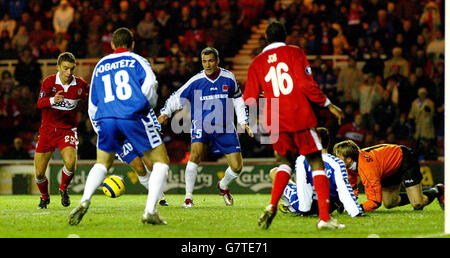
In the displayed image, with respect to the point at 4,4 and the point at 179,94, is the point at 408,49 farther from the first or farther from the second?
the point at 4,4

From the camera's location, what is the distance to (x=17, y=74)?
2091 cm

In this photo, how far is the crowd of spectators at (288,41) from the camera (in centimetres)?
1811

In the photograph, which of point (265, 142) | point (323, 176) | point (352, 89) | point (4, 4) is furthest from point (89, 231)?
point (4, 4)

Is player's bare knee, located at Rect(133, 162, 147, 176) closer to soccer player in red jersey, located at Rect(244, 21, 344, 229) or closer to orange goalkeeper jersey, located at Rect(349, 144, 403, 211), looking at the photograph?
orange goalkeeper jersey, located at Rect(349, 144, 403, 211)

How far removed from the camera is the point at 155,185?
28.6 feet

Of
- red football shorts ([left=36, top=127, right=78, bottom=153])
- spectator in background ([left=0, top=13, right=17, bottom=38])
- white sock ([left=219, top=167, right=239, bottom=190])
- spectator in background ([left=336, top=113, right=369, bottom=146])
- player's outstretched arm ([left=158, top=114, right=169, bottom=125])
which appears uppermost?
spectator in background ([left=0, top=13, right=17, bottom=38])

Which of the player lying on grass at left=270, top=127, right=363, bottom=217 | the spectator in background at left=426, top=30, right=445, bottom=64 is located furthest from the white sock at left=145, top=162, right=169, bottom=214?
the spectator in background at left=426, top=30, right=445, bottom=64

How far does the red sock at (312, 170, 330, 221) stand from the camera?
8352 millimetres

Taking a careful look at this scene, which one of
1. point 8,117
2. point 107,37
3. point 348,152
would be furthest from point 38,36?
point 348,152

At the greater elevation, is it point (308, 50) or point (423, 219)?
point (308, 50)

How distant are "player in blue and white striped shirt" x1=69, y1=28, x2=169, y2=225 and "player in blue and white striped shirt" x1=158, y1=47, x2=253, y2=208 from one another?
3.05 meters

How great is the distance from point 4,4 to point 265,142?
1125cm

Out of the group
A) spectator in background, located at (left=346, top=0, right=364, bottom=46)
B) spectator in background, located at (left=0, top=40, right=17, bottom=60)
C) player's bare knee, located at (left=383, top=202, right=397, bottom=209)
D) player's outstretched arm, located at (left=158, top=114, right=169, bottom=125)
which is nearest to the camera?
player's outstretched arm, located at (left=158, top=114, right=169, bottom=125)

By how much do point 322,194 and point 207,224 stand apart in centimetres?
151
